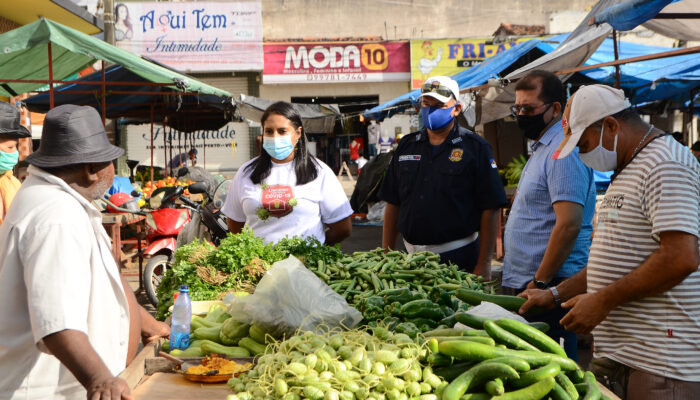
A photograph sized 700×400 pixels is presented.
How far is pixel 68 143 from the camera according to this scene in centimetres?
254

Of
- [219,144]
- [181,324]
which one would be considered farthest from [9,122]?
[219,144]

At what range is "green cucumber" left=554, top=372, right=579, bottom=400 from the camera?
2.50 metres

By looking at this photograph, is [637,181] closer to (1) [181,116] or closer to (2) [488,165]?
(2) [488,165]

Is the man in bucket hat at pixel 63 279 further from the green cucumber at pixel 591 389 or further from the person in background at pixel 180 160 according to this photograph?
the person in background at pixel 180 160

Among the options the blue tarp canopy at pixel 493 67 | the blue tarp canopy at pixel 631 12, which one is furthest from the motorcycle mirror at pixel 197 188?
the blue tarp canopy at pixel 631 12

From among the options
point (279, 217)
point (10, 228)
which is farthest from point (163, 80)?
point (10, 228)

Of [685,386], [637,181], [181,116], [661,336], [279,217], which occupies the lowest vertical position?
[685,386]

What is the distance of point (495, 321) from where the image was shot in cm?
292

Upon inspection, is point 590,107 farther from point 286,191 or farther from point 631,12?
point 631,12

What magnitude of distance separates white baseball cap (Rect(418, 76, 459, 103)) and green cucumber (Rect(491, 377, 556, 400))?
10.1 ft

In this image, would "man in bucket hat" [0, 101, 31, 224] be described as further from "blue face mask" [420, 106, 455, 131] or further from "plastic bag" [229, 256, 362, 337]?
"blue face mask" [420, 106, 455, 131]

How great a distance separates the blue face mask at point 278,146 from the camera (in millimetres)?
5023

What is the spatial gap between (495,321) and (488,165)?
2270 mm

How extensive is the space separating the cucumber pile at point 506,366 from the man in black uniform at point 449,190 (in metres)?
2.15
